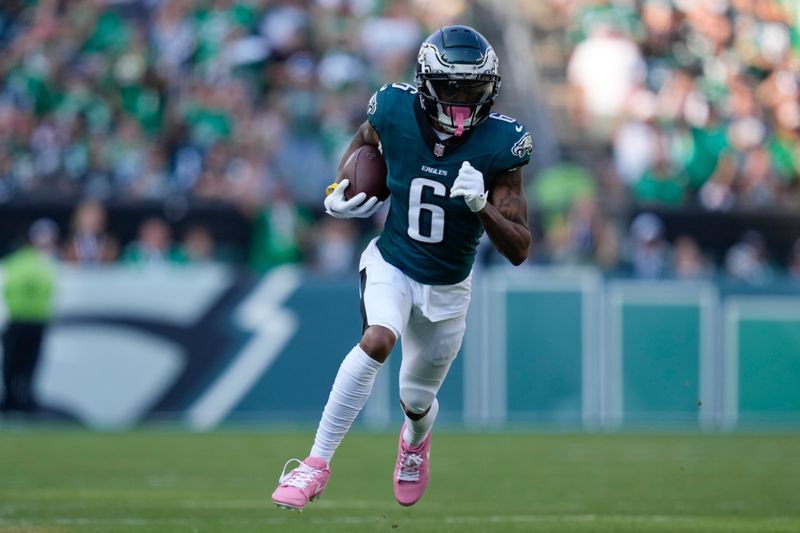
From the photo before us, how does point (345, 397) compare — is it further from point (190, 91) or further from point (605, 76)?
point (605, 76)

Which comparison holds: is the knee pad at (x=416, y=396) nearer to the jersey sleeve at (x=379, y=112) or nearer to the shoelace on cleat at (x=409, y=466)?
the shoelace on cleat at (x=409, y=466)

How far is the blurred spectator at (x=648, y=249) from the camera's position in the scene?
13914mm

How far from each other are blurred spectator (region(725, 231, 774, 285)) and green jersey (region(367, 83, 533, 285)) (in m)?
8.66

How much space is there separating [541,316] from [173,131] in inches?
167

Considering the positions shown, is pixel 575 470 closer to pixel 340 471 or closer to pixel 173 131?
pixel 340 471

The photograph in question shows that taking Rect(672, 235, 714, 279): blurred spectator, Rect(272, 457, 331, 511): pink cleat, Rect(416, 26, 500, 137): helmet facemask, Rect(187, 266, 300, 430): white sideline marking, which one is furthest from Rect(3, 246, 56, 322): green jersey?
Rect(272, 457, 331, 511): pink cleat

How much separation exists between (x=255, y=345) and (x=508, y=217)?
7.83 meters

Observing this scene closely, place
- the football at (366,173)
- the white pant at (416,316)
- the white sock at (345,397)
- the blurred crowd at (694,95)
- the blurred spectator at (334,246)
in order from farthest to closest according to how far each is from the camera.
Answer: the blurred crowd at (694,95) → the blurred spectator at (334,246) → the football at (366,173) → the white pant at (416,316) → the white sock at (345,397)

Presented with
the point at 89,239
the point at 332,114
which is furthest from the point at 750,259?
the point at 89,239

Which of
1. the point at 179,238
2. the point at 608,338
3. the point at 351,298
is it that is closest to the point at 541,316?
the point at 608,338

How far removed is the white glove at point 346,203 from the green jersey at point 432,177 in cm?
14

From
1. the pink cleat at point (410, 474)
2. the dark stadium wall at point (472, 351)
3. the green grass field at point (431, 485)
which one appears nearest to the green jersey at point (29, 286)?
the dark stadium wall at point (472, 351)

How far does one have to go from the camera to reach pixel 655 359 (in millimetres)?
13641

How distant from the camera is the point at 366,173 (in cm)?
629
